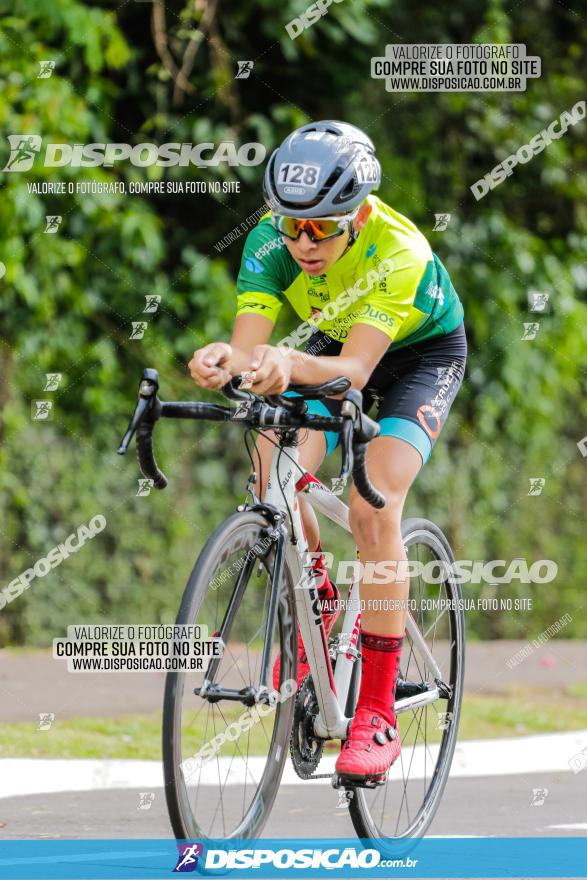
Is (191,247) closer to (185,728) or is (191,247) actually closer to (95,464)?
(95,464)

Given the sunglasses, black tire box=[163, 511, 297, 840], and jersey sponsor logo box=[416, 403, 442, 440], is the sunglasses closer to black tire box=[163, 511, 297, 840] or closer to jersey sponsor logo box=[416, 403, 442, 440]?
jersey sponsor logo box=[416, 403, 442, 440]

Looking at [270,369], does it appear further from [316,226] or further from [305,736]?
[305,736]

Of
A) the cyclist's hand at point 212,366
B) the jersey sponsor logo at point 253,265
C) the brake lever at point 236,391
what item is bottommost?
the brake lever at point 236,391

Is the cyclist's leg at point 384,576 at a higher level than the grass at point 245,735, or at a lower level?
higher

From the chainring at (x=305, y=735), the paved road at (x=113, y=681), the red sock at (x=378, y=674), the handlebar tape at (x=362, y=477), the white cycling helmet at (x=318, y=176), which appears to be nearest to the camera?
the handlebar tape at (x=362, y=477)

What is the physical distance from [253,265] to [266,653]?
1.28 meters

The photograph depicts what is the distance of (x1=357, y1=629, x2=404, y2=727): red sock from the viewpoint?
441 cm

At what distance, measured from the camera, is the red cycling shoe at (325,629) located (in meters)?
4.23

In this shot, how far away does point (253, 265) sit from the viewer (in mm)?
4473

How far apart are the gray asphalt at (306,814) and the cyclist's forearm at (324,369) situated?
169 cm

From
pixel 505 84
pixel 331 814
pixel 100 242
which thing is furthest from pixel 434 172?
pixel 331 814

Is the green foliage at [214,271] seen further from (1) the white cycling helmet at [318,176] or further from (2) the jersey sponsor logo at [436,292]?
(1) the white cycling helmet at [318,176]

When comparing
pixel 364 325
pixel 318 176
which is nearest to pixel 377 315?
pixel 364 325

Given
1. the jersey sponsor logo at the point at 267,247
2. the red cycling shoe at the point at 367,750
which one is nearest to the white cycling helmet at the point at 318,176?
the jersey sponsor logo at the point at 267,247
